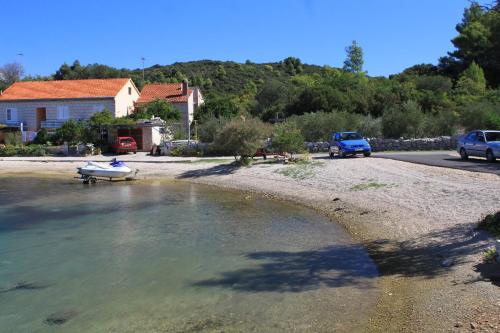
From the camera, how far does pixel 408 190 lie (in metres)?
18.3

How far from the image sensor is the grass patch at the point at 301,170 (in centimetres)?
2544

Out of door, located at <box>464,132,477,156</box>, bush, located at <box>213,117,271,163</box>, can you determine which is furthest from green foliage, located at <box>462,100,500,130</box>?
bush, located at <box>213,117,271,163</box>

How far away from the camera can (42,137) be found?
48219mm

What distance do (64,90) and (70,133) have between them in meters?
12.2

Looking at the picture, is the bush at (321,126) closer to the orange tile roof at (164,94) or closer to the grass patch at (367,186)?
the grass patch at (367,186)

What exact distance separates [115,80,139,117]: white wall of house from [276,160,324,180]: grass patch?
99.1 feet

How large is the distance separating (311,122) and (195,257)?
2817cm

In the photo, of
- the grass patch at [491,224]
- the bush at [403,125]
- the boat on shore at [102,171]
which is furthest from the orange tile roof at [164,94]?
the grass patch at [491,224]

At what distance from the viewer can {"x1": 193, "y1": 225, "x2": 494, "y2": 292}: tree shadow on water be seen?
10375 mm

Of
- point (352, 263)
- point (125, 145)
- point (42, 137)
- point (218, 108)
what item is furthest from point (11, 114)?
point (352, 263)

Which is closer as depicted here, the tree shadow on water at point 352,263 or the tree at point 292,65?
the tree shadow on water at point 352,263

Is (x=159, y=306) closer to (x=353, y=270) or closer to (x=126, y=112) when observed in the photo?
(x=353, y=270)

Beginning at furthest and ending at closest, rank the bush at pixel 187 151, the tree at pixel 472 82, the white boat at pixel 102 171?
the tree at pixel 472 82, the bush at pixel 187 151, the white boat at pixel 102 171

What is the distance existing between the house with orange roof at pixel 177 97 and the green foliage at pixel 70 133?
12110 mm
